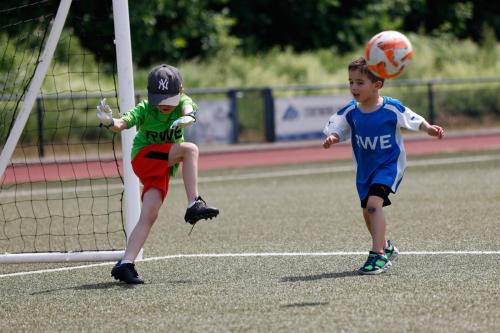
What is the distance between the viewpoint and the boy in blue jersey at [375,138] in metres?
8.23

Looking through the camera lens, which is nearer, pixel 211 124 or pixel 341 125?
pixel 341 125

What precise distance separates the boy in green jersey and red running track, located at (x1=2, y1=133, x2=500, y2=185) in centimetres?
1156

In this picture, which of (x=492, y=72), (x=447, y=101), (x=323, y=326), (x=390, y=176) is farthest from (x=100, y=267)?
(x=492, y=72)

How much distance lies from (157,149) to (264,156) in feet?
52.9

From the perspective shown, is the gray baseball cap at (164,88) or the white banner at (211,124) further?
the white banner at (211,124)

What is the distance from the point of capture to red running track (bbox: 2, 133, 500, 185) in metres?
21.0

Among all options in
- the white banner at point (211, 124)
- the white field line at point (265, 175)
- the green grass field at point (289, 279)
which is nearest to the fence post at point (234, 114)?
the white banner at point (211, 124)

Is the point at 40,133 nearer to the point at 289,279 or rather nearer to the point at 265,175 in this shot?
the point at 265,175

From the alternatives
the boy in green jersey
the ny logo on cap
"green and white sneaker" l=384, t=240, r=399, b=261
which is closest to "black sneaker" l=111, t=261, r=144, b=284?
the boy in green jersey

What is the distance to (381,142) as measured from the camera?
8281mm

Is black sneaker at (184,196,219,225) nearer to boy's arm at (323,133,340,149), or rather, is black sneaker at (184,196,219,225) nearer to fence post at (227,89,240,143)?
boy's arm at (323,133,340,149)

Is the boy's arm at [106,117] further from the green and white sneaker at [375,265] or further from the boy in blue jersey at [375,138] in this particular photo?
the green and white sneaker at [375,265]

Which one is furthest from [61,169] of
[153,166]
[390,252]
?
[390,252]

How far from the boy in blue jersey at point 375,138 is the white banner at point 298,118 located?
60.9 ft
